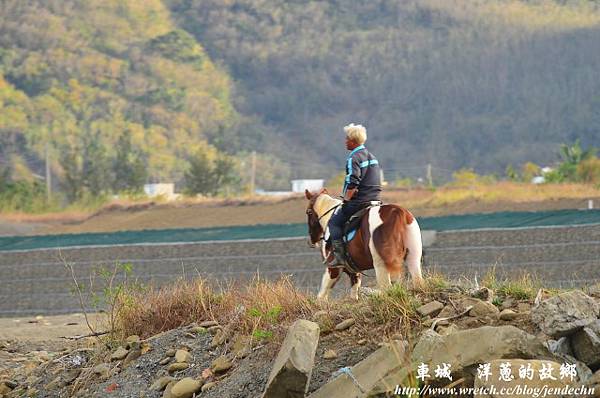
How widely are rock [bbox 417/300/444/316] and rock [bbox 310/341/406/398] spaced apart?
0.67 meters

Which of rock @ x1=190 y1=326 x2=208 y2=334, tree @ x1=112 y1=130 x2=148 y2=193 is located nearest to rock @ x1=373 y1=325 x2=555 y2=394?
rock @ x1=190 y1=326 x2=208 y2=334

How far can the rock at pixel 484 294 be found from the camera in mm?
9062

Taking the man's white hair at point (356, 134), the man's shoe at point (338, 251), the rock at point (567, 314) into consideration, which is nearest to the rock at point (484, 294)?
the rock at point (567, 314)


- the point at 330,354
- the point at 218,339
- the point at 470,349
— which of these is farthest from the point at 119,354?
the point at 470,349

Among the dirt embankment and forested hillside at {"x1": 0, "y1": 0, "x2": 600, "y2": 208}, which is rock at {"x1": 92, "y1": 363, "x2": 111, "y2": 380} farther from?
forested hillside at {"x1": 0, "y1": 0, "x2": 600, "y2": 208}

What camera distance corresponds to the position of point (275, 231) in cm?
3328

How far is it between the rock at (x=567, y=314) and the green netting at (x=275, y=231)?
2007 centimetres

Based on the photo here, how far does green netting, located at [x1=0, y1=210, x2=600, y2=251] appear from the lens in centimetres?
2961

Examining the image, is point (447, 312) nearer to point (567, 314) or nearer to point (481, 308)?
point (481, 308)

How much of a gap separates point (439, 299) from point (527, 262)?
46.1ft

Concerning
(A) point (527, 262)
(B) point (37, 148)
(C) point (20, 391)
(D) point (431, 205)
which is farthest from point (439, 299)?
(B) point (37, 148)

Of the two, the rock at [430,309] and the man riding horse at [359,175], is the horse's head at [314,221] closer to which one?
the man riding horse at [359,175]

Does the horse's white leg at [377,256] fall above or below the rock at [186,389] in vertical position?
above

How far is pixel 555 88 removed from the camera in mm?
118062
